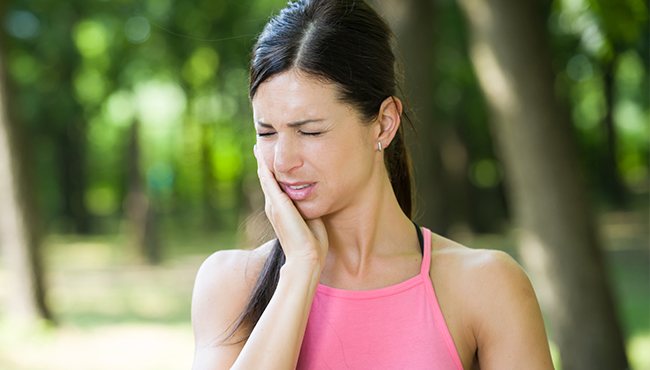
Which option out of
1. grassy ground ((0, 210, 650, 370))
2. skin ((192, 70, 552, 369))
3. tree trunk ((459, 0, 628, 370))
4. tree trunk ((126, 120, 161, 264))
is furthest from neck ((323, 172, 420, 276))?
tree trunk ((126, 120, 161, 264))

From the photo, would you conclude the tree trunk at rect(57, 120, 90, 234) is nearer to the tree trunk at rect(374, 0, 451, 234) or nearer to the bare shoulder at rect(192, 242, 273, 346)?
the tree trunk at rect(374, 0, 451, 234)

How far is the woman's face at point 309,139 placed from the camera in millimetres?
2596

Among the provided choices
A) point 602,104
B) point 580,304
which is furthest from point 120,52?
point 602,104

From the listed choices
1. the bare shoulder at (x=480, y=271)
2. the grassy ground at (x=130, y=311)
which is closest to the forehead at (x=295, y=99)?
the bare shoulder at (x=480, y=271)

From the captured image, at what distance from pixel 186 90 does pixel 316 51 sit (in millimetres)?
20558

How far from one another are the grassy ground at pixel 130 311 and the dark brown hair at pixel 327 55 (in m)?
7.43

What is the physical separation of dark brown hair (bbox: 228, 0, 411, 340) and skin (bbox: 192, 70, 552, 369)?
1.4 inches

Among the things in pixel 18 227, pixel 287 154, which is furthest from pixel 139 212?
pixel 287 154

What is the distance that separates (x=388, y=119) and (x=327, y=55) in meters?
0.31

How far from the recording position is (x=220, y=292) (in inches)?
108

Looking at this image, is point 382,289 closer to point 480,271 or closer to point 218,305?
point 480,271

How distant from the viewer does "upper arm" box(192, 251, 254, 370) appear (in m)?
2.68

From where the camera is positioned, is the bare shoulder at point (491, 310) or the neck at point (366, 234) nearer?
the bare shoulder at point (491, 310)

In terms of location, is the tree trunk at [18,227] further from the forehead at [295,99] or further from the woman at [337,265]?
the forehead at [295,99]
